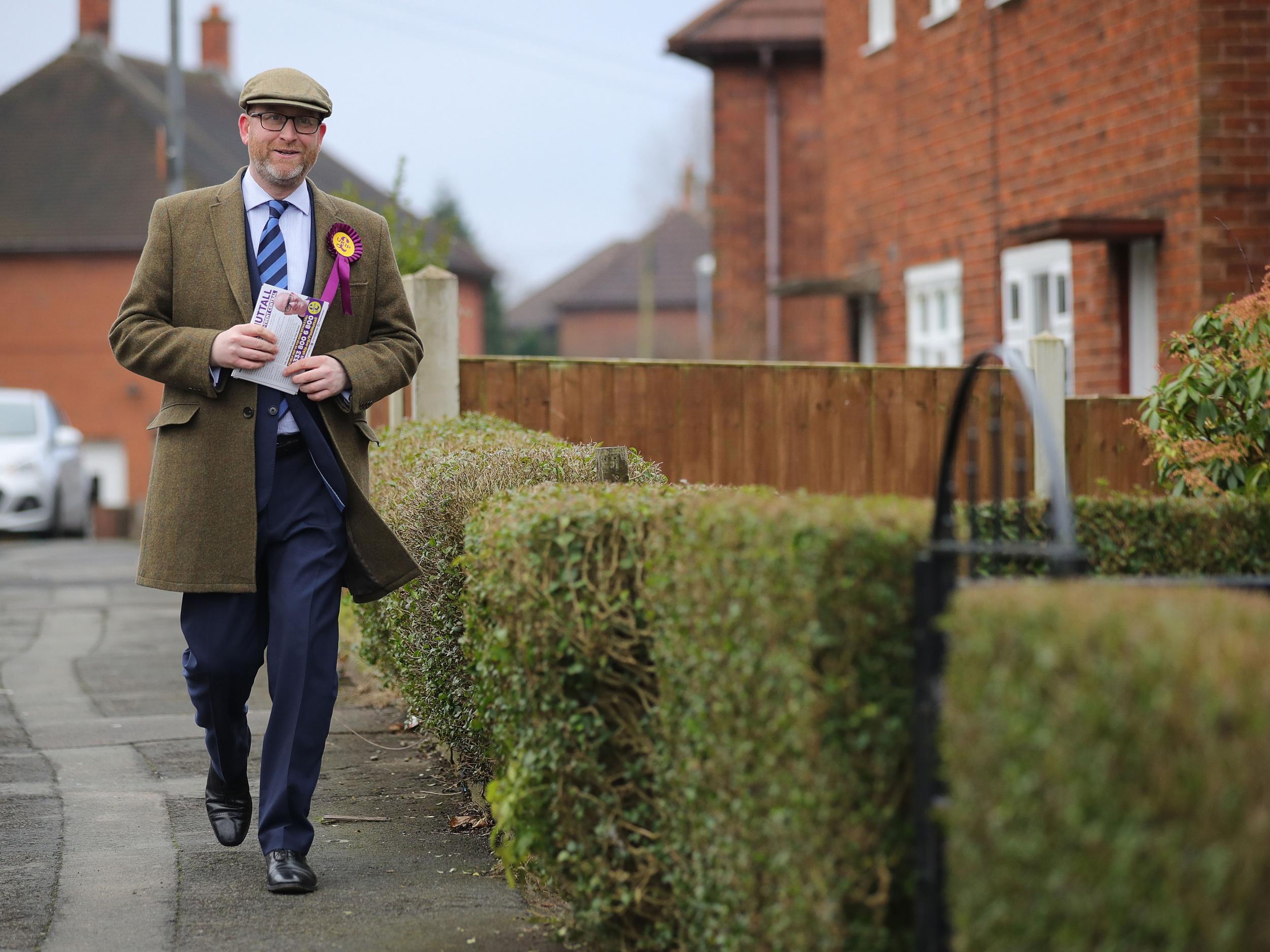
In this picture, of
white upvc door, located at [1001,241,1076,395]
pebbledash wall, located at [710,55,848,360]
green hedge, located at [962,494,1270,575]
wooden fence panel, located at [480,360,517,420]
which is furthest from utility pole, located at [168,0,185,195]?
green hedge, located at [962,494,1270,575]

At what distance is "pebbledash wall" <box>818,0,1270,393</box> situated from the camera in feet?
32.4

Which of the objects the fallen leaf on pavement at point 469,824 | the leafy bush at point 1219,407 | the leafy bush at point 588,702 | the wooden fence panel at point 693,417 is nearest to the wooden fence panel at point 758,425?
the wooden fence panel at point 693,417

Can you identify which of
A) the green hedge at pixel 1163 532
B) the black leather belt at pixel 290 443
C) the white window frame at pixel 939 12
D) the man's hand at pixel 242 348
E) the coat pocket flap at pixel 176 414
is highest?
the white window frame at pixel 939 12

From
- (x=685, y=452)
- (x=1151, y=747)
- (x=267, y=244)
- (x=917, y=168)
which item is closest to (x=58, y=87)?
(x=917, y=168)

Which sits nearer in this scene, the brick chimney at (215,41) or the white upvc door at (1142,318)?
the white upvc door at (1142,318)

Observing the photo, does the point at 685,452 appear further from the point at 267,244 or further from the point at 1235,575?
the point at 1235,575

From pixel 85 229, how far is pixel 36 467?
2252cm

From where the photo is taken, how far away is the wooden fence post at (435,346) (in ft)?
27.4

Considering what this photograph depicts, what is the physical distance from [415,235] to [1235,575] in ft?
26.2

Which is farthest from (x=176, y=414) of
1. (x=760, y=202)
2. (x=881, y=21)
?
(x=760, y=202)

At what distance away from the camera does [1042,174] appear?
39.4ft

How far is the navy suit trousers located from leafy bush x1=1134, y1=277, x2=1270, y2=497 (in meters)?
2.72

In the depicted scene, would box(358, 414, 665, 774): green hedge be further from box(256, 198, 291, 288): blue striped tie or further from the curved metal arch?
the curved metal arch

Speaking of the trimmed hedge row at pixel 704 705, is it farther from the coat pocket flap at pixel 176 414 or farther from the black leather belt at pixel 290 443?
the coat pocket flap at pixel 176 414
